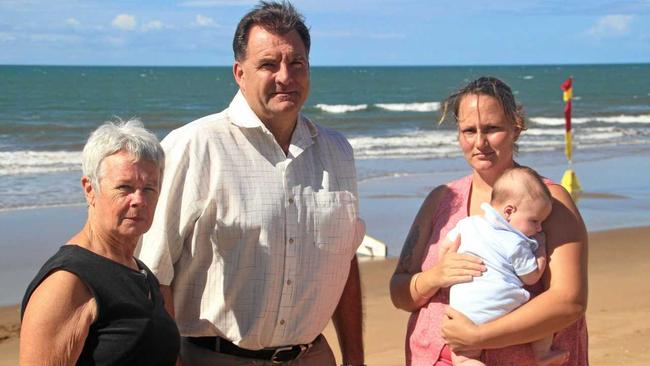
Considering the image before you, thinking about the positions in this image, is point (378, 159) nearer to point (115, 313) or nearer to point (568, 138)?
point (568, 138)

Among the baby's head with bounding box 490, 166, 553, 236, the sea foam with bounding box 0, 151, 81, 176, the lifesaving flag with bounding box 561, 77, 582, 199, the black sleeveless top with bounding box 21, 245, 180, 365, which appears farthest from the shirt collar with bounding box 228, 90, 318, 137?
the sea foam with bounding box 0, 151, 81, 176

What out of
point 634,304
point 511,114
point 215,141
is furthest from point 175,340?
point 634,304

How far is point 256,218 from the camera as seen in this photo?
337 centimetres

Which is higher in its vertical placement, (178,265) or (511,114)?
(511,114)

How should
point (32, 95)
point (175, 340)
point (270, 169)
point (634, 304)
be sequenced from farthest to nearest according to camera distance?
point (32, 95) < point (634, 304) < point (270, 169) < point (175, 340)

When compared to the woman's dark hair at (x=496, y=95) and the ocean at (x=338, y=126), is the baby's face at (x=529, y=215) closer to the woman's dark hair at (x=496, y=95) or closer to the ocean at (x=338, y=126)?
the woman's dark hair at (x=496, y=95)

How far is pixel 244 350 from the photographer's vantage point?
348cm

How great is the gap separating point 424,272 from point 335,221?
0.39m

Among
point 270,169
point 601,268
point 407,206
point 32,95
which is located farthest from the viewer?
point 32,95

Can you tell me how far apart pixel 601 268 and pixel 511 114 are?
641 centimetres

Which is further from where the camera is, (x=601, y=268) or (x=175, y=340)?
(x=601, y=268)

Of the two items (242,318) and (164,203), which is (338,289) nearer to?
(242,318)

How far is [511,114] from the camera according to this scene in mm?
3320

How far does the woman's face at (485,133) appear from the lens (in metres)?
3.30
